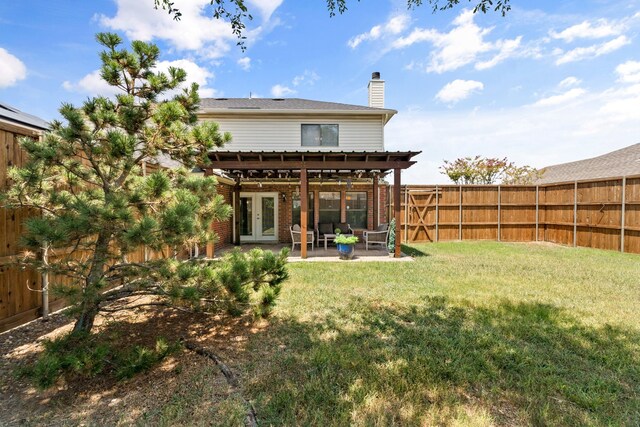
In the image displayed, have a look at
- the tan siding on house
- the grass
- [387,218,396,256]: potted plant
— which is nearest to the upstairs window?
the tan siding on house

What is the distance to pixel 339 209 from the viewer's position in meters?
12.5

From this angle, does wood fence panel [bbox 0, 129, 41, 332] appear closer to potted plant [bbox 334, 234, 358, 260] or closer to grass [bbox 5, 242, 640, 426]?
grass [bbox 5, 242, 640, 426]

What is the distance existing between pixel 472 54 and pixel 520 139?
427 inches

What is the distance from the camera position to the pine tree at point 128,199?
242 cm

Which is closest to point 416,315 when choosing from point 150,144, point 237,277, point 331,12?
point 237,277

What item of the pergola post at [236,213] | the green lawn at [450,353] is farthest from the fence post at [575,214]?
the pergola post at [236,213]

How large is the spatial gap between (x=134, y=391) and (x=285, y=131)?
35.0 ft

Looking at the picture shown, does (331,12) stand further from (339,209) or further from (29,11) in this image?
(339,209)

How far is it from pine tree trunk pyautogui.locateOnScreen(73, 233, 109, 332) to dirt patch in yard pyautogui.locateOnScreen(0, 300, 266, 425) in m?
0.35

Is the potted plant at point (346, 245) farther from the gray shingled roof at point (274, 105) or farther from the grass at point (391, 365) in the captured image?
the gray shingled roof at point (274, 105)

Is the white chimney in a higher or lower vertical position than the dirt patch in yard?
higher

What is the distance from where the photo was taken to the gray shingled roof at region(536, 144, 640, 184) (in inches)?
576

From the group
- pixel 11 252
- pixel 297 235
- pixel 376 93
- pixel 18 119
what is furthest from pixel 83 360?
pixel 376 93

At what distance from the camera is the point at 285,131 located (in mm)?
11883
